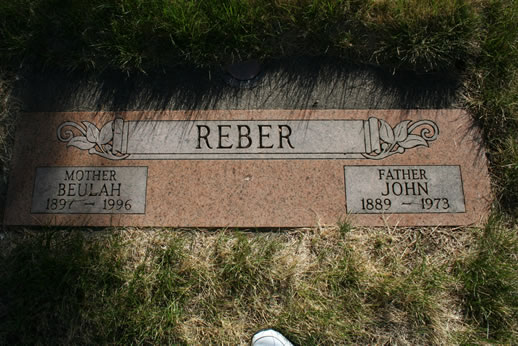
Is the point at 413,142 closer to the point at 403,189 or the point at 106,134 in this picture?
the point at 403,189

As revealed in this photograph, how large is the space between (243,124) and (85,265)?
1277mm

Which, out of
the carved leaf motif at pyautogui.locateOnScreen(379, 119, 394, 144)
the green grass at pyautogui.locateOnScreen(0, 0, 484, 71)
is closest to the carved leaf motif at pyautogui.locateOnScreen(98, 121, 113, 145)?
the green grass at pyautogui.locateOnScreen(0, 0, 484, 71)

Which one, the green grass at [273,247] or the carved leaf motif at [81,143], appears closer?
the green grass at [273,247]

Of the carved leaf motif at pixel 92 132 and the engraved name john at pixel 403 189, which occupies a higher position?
the carved leaf motif at pixel 92 132

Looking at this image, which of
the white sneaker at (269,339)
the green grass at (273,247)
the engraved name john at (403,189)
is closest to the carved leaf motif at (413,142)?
the engraved name john at (403,189)

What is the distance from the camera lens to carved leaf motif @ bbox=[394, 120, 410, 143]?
7.83 feet

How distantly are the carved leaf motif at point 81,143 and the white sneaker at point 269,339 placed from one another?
1.55 meters

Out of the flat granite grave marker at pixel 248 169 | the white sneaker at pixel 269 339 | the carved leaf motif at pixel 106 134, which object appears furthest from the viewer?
the carved leaf motif at pixel 106 134

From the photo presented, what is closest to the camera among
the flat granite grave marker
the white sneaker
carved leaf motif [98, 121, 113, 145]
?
the white sneaker

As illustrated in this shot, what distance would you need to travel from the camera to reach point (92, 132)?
2414 millimetres

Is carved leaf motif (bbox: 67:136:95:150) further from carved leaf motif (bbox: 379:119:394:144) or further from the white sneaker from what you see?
carved leaf motif (bbox: 379:119:394:144)

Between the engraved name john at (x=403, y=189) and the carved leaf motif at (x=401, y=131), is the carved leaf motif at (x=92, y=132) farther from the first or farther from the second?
the carved leaf motif at (x=401, y=131)

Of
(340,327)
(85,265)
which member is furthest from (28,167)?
(340,327)

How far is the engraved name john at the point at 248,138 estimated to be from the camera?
7.75 ft
